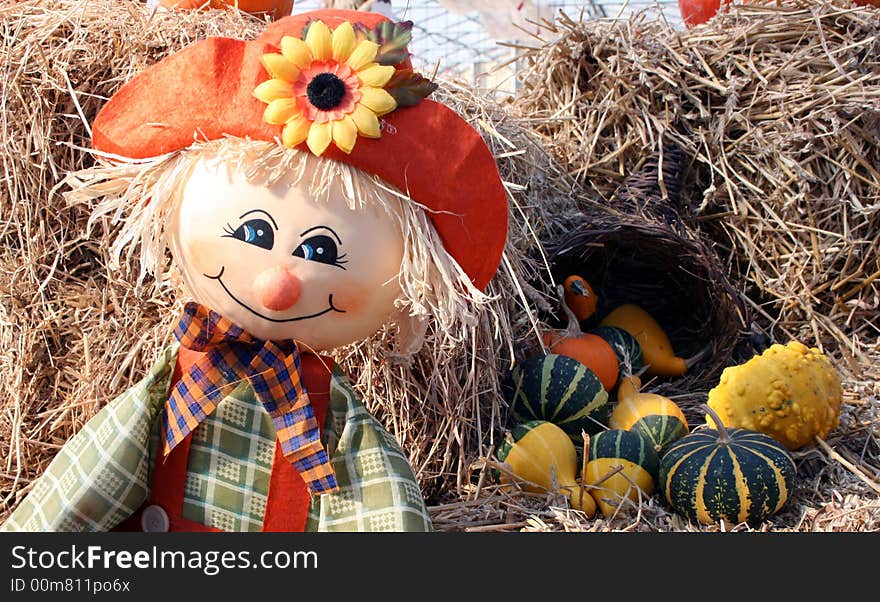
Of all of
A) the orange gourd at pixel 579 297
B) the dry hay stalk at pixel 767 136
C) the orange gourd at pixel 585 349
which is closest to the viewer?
the orange gourd at pixel 585 349

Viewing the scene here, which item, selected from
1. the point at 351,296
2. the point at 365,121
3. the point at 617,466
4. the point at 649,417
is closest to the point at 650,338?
the point at 649,417

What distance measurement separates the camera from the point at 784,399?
2.11 m

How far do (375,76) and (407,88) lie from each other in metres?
0.07

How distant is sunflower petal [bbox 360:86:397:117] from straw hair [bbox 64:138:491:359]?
0.11 m

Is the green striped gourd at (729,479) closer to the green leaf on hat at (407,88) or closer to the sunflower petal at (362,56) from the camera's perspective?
the green leaf on hat at (407,88)

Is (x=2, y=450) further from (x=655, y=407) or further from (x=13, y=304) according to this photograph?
(x=655, y=407)

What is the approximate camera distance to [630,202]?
2.75 metres

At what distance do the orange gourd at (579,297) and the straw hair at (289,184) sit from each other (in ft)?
3.07

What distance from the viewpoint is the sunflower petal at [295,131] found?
1494mm

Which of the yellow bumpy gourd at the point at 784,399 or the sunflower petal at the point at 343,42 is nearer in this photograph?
the sunflower petal at the point at 343,42

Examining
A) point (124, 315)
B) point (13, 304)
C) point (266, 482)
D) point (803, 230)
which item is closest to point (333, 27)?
point (266, 482)

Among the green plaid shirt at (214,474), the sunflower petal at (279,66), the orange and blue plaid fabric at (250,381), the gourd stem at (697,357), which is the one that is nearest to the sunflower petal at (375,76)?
the sunflower petal at (279,66)

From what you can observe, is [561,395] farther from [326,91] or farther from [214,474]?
[326,91]

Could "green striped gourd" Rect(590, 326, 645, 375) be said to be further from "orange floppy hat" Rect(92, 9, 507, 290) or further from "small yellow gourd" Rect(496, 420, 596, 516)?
"orange floppy hat" Rect(92, 9, 507, 290)
